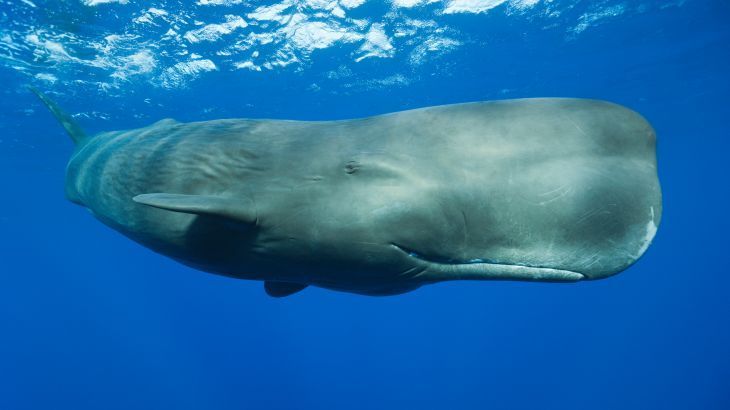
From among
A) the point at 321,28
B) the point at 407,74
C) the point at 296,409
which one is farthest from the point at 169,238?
the point at 296,409

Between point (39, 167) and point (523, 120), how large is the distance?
119 ft

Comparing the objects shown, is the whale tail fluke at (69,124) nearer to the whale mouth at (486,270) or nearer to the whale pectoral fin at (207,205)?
the whale pectoral fin at (207,205)

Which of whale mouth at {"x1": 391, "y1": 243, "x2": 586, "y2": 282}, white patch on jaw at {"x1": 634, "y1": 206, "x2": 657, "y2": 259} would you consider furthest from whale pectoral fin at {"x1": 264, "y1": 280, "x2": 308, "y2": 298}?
white patch on jaw at {"x1": 634, "y1": 206, "x2": 657, "y2": 259}

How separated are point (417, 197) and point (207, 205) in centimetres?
122

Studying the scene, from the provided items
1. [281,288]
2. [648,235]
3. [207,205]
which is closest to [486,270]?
[648,235]

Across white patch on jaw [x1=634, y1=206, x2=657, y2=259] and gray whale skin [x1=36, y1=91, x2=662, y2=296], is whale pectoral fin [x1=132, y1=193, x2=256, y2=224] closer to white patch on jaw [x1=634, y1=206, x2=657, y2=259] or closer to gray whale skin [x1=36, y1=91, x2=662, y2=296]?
gray whale skin [x1=36, y1=91, x2=662, y2=296]

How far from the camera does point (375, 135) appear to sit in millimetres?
2918

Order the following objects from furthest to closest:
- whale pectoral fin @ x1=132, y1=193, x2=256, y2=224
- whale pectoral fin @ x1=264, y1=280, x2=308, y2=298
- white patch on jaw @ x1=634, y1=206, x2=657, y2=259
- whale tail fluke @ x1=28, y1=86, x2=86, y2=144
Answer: whale tail fluke @ x1=28, y1=86, x2=86, y2=144 < whale pectoral fin @ x1=264, y1=280, x2=308, y2=298 < whale pectoral fin @ x1=132, y1=193, x2=256, y2=224 < white patch on jaw @ x1=634, y1=206, x2=657, y2=259

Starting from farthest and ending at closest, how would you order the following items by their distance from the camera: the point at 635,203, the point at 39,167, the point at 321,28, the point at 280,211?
the point at 39,167 < the point at 321,28 < the point at 280,211 < the point at 635,203

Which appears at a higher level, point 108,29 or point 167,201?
point 108,29

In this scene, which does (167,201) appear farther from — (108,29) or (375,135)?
(108,29)

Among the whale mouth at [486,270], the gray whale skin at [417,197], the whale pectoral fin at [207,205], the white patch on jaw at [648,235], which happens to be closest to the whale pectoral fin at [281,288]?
the gray whale skin at [417,197]

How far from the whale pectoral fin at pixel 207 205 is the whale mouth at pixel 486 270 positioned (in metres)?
0.95

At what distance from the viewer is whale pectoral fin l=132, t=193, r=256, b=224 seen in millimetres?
2557
